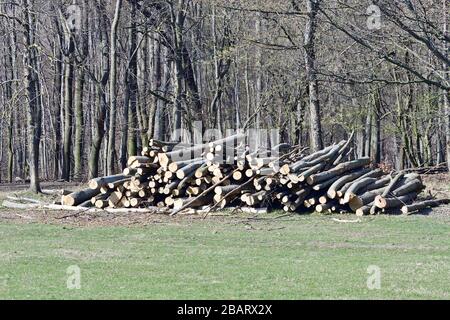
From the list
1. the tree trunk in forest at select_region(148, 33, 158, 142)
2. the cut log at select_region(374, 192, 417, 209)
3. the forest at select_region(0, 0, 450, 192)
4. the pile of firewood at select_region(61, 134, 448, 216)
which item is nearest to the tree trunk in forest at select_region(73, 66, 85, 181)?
the forest at select_region(0, 0, 450, 192)

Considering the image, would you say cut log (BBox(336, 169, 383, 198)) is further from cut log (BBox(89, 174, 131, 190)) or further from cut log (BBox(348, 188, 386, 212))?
cut log (BBox(89, 174, 131, 190))

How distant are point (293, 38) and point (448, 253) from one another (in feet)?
74.2

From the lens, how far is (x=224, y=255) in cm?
1362

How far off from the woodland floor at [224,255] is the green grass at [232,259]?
2 centimetres

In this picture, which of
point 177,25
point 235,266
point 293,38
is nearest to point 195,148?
point 235,266

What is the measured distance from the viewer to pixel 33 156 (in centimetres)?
2828

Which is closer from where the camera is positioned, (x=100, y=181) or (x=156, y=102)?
(x=100, y=181)

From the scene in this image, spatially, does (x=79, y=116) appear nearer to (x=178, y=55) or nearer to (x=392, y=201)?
(x=178, y=55)

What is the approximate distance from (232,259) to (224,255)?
22.2 inches

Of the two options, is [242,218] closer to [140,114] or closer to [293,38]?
[293,38]

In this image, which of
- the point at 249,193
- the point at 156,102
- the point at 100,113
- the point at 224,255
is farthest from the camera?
the point at 156,102

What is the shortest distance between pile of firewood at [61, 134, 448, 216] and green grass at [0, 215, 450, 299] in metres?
0.97

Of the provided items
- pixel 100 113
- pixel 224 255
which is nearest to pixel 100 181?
pixel 224 255

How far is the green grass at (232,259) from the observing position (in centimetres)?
1007
